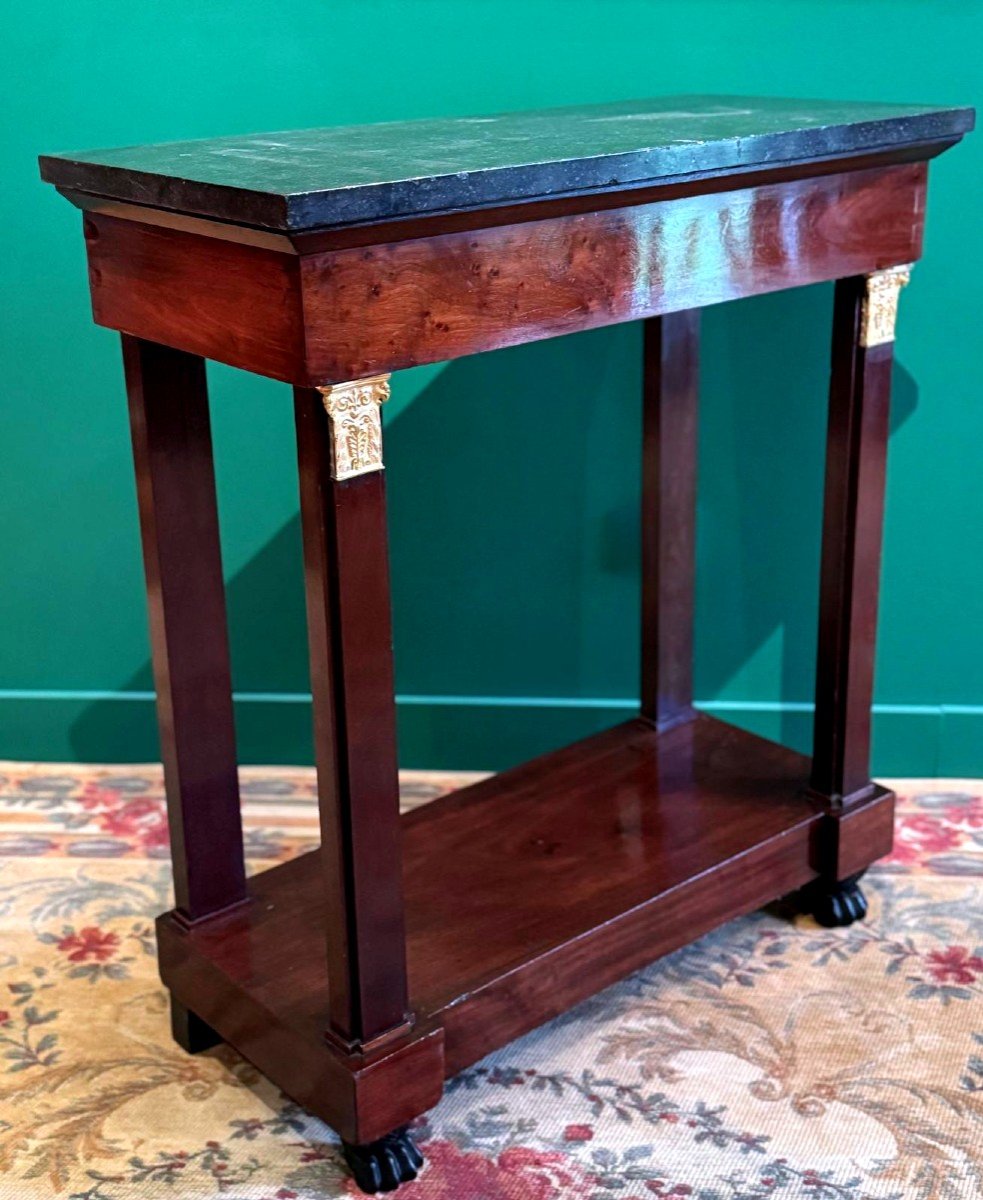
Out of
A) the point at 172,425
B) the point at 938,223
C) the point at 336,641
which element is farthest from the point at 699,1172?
the point at 938,223

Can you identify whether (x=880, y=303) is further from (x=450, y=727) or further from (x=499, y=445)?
(x=450, y=727)

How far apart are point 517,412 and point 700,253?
0.94 meters

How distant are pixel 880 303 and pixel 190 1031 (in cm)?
148

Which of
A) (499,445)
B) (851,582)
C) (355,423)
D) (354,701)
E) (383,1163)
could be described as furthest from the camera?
(499,445)

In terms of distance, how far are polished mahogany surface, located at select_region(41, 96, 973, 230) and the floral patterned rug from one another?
4.06ft

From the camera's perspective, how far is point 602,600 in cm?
303

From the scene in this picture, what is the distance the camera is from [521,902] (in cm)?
226

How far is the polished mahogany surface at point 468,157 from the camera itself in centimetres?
158

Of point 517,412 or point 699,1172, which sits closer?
point 699,1172

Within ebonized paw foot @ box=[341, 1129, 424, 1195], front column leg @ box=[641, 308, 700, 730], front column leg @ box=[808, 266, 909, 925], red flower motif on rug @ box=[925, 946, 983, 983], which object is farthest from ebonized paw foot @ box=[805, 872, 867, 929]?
ebonized paw foot @ box=[341, 1129, 424, 1195]

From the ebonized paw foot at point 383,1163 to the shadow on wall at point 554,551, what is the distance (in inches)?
45.8

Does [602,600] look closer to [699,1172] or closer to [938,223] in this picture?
[938,223]

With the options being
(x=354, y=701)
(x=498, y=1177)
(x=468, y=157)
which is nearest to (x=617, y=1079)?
(x=498, y=1177)

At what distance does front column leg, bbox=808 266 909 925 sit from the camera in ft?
7.53
